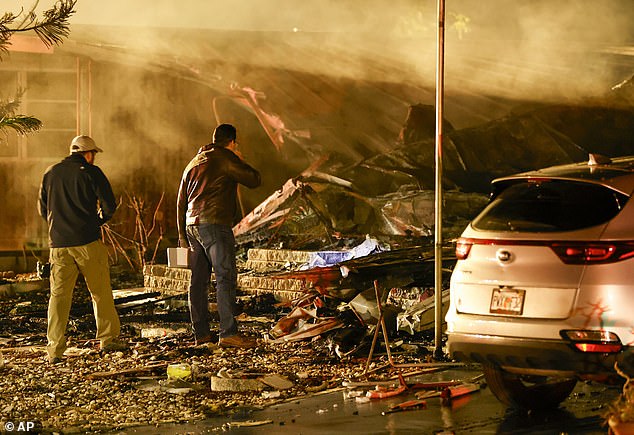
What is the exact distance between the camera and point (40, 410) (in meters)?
7.07

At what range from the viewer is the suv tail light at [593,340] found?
600cm

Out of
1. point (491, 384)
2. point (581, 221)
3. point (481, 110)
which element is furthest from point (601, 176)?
point (481, 110)

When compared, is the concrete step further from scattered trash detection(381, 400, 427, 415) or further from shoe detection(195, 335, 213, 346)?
scattered trash detection(381, 400, 427, 415)

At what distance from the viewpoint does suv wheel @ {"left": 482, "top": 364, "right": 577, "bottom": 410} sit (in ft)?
22.9

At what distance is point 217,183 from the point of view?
31.5 feet

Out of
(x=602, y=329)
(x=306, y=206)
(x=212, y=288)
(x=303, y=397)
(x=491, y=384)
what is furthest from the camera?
(x=306, y=206)

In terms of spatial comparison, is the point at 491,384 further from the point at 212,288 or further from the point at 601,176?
the point at 212,288

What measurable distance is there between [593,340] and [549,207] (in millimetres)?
935

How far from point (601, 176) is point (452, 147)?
7305mm

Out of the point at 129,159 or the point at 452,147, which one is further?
the point at 129,159

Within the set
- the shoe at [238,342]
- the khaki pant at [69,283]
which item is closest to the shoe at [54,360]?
the khaki pant at [69,283]

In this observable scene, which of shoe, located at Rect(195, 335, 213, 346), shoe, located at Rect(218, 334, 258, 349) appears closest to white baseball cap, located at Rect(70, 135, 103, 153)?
shoe, located at Rect(195, 335, 213, 346)

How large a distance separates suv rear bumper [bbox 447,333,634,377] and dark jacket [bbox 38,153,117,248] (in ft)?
12.9

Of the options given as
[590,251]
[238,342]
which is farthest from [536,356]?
[238,342]
